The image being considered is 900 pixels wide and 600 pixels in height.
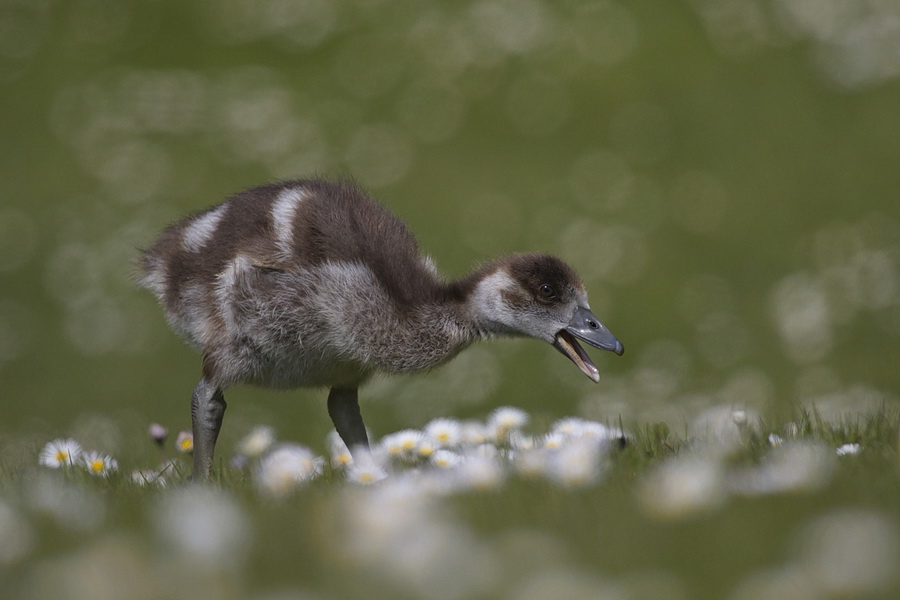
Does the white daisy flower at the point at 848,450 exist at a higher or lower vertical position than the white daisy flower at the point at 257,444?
higher

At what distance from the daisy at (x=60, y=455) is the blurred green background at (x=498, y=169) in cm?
461

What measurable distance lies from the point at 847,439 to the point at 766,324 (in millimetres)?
8402

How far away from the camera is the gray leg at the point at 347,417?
685cm

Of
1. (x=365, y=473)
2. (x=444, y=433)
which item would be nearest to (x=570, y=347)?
(x=444, y=433)

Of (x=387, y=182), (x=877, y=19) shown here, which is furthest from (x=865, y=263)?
(x=387, y=182)

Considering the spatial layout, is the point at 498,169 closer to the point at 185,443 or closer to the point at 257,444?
the point at 185,443

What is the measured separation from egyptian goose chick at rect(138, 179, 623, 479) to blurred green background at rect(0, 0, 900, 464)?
4.60 meters

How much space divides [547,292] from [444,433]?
969mm

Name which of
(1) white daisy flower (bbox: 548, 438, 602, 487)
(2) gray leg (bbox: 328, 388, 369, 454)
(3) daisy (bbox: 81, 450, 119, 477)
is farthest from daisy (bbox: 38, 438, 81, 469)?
(1) white daisy flower (bbox: 548, 438, 602, 487)

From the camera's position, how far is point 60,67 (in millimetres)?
19375

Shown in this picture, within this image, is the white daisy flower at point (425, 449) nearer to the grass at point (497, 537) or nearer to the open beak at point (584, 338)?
the open beak at point (584, 338)

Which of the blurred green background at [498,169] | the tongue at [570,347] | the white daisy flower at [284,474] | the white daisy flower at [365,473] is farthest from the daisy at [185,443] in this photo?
the blurred green background at [498,169]

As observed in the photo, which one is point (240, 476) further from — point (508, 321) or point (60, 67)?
point (60, 67)

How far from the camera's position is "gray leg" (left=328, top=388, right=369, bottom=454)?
6.85 m
